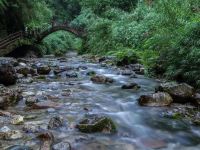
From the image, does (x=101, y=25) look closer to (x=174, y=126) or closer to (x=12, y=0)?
(x=12, y=0)

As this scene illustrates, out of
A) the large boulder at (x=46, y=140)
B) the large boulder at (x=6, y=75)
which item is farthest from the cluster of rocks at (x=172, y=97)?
the large boulder at (x=6, y=75)

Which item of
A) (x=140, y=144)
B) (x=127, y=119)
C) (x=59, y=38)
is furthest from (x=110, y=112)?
(x=59, y=38)

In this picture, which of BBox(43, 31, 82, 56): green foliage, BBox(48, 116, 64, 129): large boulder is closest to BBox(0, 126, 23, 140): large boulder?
BBox(48, 116, 64, 129): large boulder

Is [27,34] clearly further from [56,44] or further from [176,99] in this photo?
[176,99]

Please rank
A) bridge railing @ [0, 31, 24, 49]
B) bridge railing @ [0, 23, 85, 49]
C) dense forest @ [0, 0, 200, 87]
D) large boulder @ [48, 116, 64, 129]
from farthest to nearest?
bridge railing @ [0, 23, 85, 49], bridge railing @ [0, 31, 24, 49], dense forest @ [0, 0, 200, 87], large boulder @ [48, 116, 64, 129]

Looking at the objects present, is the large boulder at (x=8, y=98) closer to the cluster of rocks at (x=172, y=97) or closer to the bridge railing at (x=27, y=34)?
the cluster of rocks at (x=172, y=97)

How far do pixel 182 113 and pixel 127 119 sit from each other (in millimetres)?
1221

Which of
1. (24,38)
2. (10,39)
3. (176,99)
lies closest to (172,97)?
(176,99)

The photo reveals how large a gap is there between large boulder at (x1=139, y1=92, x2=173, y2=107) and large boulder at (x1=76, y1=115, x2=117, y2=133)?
1.93 meters

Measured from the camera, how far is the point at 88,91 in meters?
9.95

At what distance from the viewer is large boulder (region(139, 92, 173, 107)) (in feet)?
26.5

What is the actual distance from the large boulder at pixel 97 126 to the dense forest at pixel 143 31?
3930mm

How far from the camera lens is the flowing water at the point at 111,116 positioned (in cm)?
576

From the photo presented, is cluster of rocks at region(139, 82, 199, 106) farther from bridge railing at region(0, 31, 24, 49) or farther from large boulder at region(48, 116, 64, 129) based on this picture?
bridge railing at region(0, 31, 24, 49)
